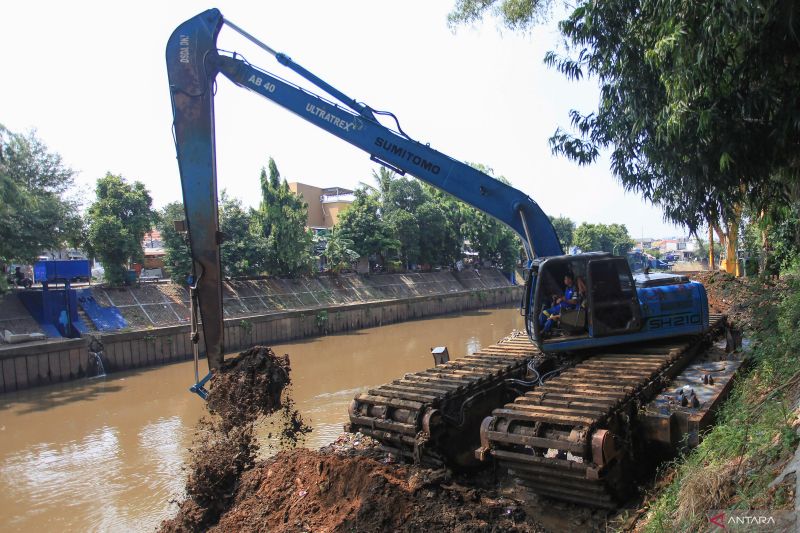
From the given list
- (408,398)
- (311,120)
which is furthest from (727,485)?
(311,120)

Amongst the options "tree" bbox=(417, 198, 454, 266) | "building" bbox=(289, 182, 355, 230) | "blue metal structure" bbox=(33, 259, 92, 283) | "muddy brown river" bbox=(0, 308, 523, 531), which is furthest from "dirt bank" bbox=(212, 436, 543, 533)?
"building" bbox=(289, 182, 355, 230)

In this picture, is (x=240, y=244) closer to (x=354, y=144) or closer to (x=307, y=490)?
(x=354, y=144)

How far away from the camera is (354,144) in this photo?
782cm

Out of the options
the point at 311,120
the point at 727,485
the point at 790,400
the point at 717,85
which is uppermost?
the point at 311,120

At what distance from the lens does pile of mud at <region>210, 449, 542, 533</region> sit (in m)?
4.81

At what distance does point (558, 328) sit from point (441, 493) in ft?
8.68

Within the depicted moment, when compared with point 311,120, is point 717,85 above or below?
below

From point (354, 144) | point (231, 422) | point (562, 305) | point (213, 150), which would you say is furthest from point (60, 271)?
point (562, 305)

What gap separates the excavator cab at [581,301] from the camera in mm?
6707

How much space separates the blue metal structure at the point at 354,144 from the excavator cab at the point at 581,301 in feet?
0.05

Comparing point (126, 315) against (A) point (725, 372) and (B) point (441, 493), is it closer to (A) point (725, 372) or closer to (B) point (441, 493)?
(B) point (441, 493)

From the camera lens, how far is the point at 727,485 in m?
3.85

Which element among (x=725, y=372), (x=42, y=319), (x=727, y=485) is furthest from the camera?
(x=42, y=319)

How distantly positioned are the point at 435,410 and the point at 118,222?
18.4m
